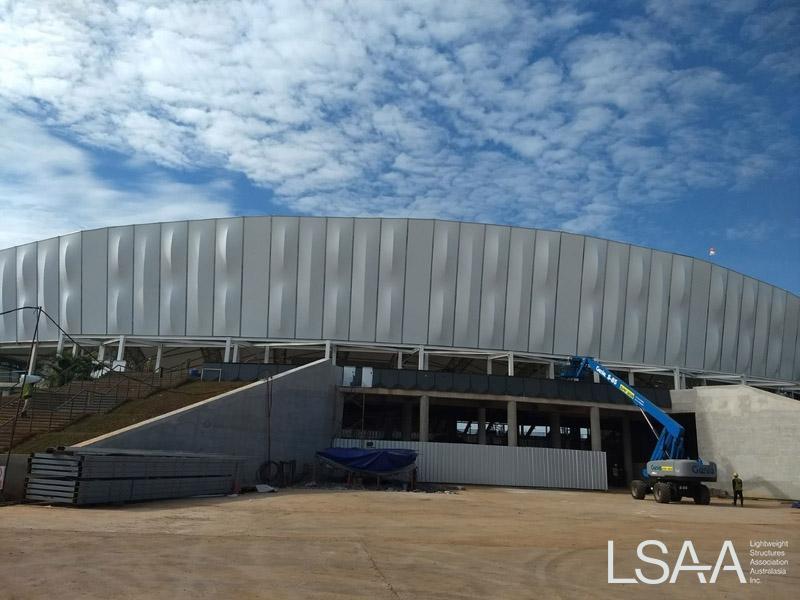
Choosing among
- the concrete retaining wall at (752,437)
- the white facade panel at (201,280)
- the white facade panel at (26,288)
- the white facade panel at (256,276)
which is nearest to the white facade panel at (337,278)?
the white facade panel at (256,276)

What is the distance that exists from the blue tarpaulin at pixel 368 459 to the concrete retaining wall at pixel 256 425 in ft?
7.24

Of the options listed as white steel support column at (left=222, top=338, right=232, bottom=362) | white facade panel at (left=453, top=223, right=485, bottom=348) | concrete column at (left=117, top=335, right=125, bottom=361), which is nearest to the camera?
white steel support column at (left=222, top=338, right=232, bottom=362)

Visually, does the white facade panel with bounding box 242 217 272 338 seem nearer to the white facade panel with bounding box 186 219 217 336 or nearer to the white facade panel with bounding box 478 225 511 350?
the white facade panel with bounding box 186 219 217 336

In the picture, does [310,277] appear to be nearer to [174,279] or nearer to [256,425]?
[174,279]

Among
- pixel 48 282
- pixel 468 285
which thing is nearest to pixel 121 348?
pixel 48 282

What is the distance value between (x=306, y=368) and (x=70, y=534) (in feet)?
71.8

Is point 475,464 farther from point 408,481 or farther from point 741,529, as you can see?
point 741,529

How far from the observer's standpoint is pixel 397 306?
155ft

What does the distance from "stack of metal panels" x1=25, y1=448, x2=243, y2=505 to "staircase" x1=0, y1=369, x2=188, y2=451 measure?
389 centimetres

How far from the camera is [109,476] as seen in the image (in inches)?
747

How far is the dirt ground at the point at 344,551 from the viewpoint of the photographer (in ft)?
29.0

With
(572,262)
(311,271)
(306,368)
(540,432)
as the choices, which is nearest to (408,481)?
(306,368)

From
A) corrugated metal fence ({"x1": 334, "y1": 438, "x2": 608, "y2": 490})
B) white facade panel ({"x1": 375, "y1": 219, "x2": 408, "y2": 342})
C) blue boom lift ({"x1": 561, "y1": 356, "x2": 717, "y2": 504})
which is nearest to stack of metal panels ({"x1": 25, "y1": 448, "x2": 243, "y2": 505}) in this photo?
corrugated metal fence ({"x1": 334, "y1": 438, "x2": 608, "y2": 490})

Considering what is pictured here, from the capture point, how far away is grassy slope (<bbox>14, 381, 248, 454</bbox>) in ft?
75.5
